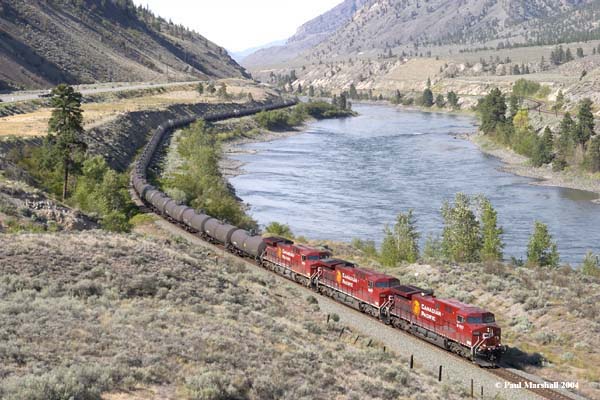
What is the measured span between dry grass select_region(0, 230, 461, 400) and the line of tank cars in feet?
12.6

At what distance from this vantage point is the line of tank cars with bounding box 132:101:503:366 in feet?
99.8

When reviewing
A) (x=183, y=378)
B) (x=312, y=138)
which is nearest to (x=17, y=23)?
(x=312, y=138)

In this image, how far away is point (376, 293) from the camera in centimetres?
3609

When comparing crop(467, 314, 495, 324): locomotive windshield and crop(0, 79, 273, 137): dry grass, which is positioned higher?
crop(0, 79, 273, 137): dry grass

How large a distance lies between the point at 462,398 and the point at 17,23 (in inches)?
7645

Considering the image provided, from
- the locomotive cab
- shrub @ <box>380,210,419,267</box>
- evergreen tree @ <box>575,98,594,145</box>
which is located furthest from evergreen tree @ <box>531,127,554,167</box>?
the locomotive cab

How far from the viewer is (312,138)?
169875mm

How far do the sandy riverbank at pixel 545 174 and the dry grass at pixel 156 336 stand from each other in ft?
250

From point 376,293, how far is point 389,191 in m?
59.0

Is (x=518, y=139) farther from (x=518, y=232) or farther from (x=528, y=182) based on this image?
(x=518, y=232)

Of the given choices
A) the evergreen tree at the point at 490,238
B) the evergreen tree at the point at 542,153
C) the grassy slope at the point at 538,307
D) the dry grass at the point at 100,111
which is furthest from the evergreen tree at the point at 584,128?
the dry grass at the point at 100,111

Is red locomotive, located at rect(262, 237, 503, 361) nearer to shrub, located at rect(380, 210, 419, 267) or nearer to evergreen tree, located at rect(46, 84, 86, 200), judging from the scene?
shrub, located at rect(380, 210, 419, 267)

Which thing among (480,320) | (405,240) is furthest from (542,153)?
(480,320)

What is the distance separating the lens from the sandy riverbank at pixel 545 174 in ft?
342
